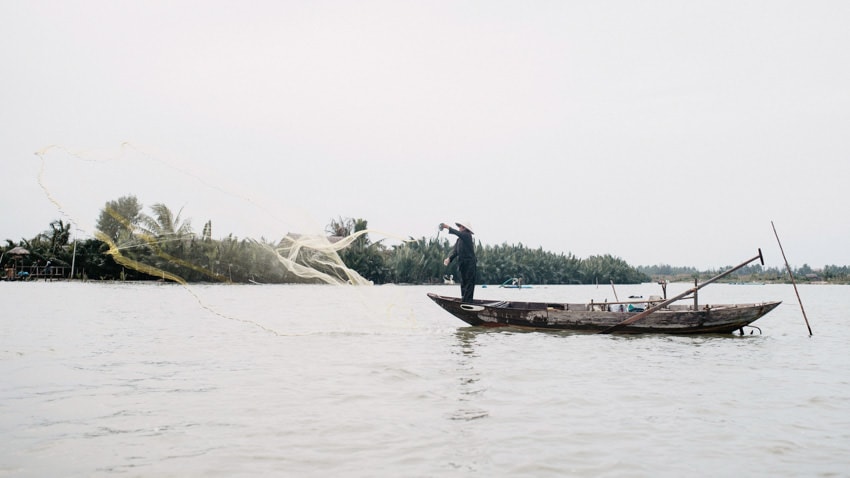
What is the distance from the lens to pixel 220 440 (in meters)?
5.97

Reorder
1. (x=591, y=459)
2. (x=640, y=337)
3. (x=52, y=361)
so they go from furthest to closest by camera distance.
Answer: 1. (x=640, y=337)
2. (x=52, y=361)
3. (x=591, y=459)

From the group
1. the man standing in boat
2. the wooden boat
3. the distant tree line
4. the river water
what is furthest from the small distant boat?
the river water

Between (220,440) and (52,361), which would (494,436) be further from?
(52,361)

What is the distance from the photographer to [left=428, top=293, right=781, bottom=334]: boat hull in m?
16.1

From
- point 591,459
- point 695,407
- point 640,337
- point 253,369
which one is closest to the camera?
point 591,459

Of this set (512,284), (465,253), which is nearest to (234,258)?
(465,253)

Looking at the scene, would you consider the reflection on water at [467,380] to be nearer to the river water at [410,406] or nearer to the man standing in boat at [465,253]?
the river water at [410,406]

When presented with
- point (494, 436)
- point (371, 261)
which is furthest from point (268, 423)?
point (371, 261)

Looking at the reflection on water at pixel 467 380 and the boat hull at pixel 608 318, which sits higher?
the boat hull at pixel 608 318

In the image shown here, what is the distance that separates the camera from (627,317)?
16.2m

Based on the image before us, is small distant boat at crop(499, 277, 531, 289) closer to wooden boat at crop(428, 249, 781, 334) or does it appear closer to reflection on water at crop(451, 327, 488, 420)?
wooden boat at crop(428, 249, 781, 334)

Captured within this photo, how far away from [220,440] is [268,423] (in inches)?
28.8

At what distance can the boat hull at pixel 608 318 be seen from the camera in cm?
1611

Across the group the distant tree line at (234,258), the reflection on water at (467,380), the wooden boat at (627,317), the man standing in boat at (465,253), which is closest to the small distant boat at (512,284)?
the distant tree line at (234,258)
